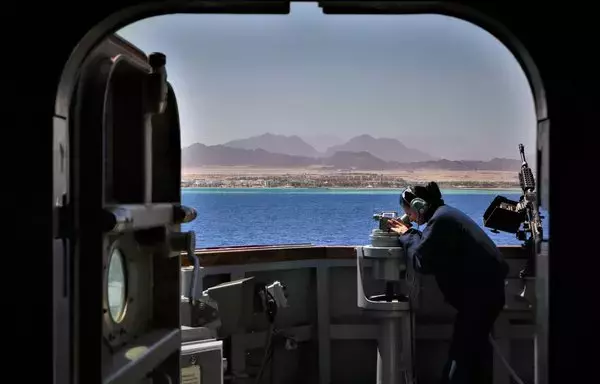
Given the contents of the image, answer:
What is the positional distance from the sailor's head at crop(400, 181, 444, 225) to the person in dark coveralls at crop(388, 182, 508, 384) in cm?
23

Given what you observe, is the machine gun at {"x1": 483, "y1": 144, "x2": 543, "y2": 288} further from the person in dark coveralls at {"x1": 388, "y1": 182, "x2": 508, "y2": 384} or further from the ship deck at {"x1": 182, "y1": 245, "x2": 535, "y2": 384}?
the person in dark coveralls at {"x1": 388, "y1": 182, "x2": 508, "y2": 384}

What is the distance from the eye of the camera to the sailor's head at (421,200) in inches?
167

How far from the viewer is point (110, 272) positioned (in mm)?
1500

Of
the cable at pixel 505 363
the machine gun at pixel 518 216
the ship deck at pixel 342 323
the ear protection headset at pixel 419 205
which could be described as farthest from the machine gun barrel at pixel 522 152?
the cable at pixel 505 363

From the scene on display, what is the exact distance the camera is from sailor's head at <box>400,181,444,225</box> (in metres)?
4.25

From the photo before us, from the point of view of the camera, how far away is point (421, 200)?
13.9 feet

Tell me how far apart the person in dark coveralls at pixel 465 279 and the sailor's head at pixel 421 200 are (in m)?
0.23

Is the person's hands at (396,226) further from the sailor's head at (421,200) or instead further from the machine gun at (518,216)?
the machine gun at (518,216)

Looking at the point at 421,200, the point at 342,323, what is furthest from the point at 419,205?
the point at 342,323

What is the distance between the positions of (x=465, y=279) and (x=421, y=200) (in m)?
0.57

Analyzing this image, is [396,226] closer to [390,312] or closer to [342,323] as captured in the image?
[390,312]
